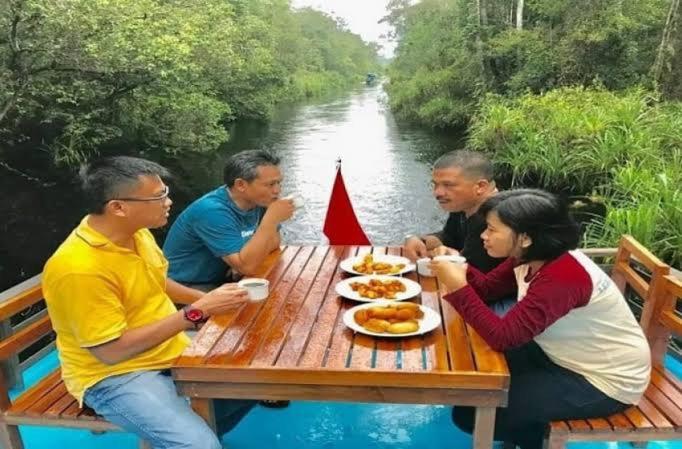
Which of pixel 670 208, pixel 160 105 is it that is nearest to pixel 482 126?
pixel 670 208

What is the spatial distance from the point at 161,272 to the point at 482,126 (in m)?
9.68

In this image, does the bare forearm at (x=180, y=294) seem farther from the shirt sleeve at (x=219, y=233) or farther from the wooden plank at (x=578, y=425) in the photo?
the wooden plank at (x=578, y=425)

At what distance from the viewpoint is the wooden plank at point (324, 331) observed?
1.52 meters

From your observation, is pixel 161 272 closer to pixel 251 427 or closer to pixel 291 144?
pixel 251 427

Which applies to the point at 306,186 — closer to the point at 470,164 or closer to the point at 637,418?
the point at 470,164

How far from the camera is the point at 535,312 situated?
5.02ft

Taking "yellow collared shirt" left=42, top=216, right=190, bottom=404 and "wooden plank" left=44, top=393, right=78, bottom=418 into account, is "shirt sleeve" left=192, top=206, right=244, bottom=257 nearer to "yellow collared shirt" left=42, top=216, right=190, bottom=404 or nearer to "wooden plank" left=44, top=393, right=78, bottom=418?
"yellow collared shirt" left=42, top=216, right=190, bottom=404

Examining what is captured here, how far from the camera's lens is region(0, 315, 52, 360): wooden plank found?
179 centimetres

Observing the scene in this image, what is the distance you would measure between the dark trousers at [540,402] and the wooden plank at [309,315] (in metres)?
0.58

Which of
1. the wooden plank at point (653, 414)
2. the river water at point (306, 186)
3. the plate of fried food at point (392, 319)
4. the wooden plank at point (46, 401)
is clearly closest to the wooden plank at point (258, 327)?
the plate of fried food at point (392, 319)

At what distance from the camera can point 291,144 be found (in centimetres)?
1578

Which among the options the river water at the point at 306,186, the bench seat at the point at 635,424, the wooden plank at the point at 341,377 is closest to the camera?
the wooden plank at the point at 341,377

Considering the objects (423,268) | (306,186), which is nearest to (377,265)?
(423,268)

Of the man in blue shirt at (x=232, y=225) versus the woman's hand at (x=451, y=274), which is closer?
the woman's hand at (x=451, y=274)
